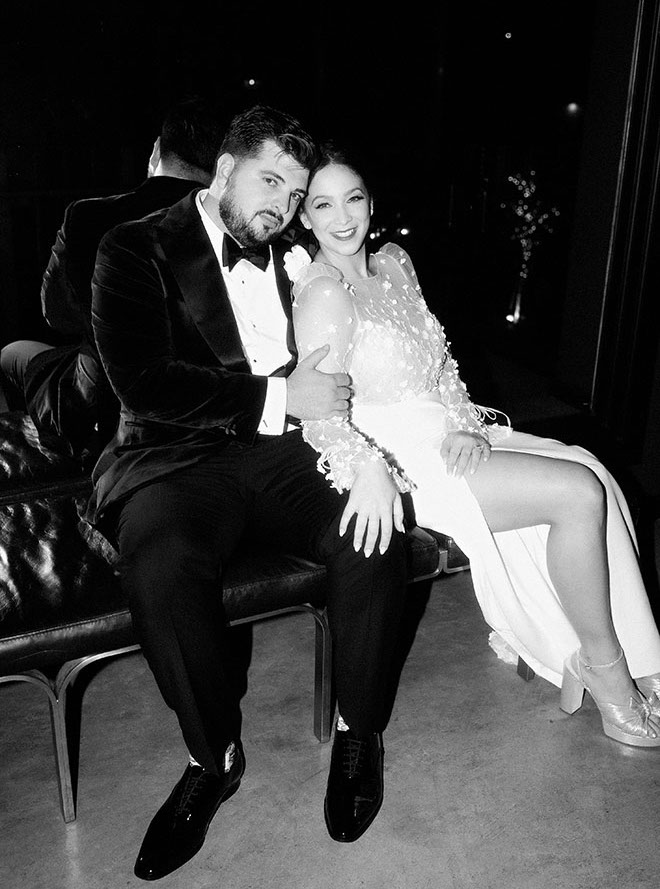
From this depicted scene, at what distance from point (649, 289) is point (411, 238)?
10.7 ft

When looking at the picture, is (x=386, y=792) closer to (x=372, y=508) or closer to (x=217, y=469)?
(x=372, y=508)

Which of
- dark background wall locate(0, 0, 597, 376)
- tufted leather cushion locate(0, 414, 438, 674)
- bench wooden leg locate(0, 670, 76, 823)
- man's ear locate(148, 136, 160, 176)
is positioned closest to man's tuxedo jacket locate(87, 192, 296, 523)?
tufted leather cushion locate(0, 414, 438, 674)

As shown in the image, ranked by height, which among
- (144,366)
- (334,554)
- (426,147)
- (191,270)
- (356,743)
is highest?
(426,147)

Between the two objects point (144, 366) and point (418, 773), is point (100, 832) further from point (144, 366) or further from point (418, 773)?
point (144, 366)

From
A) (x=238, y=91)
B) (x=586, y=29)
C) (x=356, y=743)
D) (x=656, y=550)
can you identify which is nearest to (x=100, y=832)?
(x=356, y=743)

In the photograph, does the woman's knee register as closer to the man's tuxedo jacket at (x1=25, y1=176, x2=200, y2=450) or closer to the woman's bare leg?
the woman's bare leg

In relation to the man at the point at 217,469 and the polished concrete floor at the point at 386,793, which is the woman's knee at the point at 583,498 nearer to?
the man at the point at 217,469

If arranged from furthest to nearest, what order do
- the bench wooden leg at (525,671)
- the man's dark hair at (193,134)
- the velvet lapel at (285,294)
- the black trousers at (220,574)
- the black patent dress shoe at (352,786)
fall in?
the man's dark hair at (193,134) < the bench wooden leg at (525,671) < the velvet lapel at (285,294) < the black patent dress shoe at (352,786) < the black trousers at (220,574)

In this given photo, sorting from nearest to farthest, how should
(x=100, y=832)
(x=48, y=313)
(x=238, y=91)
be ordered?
(x=100, y=832) → (x=48, y=313) → (x=238, y=91)

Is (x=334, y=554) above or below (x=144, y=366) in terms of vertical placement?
below

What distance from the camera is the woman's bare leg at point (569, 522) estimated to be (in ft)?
6.66

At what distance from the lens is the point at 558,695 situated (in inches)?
94.3

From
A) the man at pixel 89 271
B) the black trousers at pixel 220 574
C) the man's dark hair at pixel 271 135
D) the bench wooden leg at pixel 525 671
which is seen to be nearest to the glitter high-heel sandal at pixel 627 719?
the bench wooden leg at pixel 525 671

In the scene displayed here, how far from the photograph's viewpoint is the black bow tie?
208 centimetres
